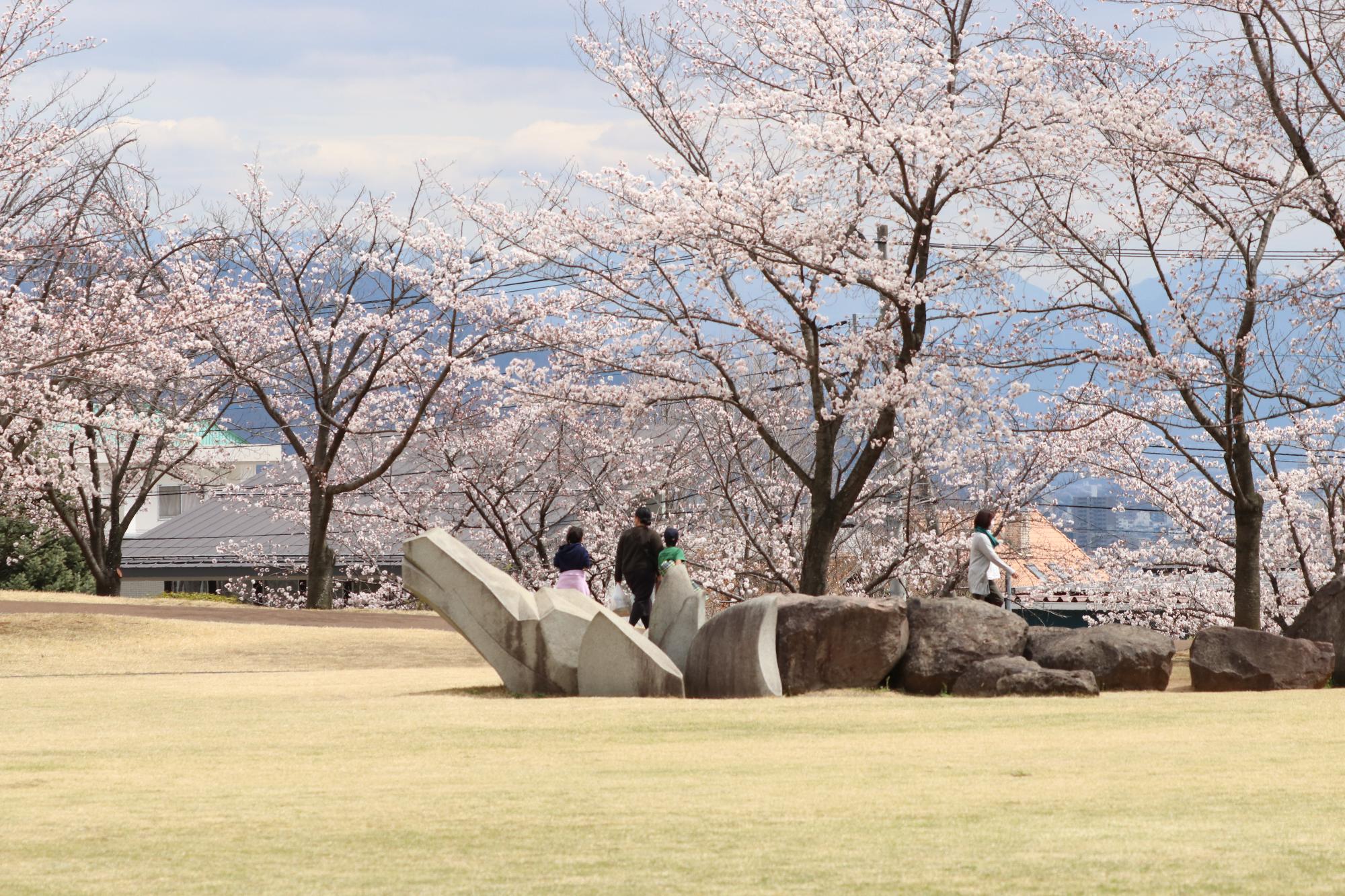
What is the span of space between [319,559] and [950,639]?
18.6 meters

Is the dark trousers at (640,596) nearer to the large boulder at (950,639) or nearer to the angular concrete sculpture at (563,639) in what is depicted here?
the angular concrete sculpture at (563,639)

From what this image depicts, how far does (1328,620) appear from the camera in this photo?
13492mm

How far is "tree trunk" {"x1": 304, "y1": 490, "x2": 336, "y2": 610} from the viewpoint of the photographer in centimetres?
2766

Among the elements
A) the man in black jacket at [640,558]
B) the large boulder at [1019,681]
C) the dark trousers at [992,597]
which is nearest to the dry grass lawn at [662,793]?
the large boulder at [1019,681]

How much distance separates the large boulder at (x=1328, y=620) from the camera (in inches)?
521

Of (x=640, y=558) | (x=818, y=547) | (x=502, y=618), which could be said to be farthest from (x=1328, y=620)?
(x=502, y=618)

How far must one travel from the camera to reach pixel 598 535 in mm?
29188

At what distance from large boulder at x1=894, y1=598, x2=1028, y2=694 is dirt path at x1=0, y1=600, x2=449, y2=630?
38.2 ft

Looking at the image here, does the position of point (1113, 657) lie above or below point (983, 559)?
below

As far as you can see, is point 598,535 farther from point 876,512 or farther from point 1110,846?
point 1110,846

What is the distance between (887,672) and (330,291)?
1923 cm

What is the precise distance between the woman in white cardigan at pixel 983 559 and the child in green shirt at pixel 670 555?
2.91m

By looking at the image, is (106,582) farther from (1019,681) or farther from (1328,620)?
(1328,620)

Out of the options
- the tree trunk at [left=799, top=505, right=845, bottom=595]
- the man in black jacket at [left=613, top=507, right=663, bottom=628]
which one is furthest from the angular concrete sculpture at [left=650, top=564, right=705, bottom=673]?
the tree trunk at [left=799, top=505, right=845, bottom=595]
